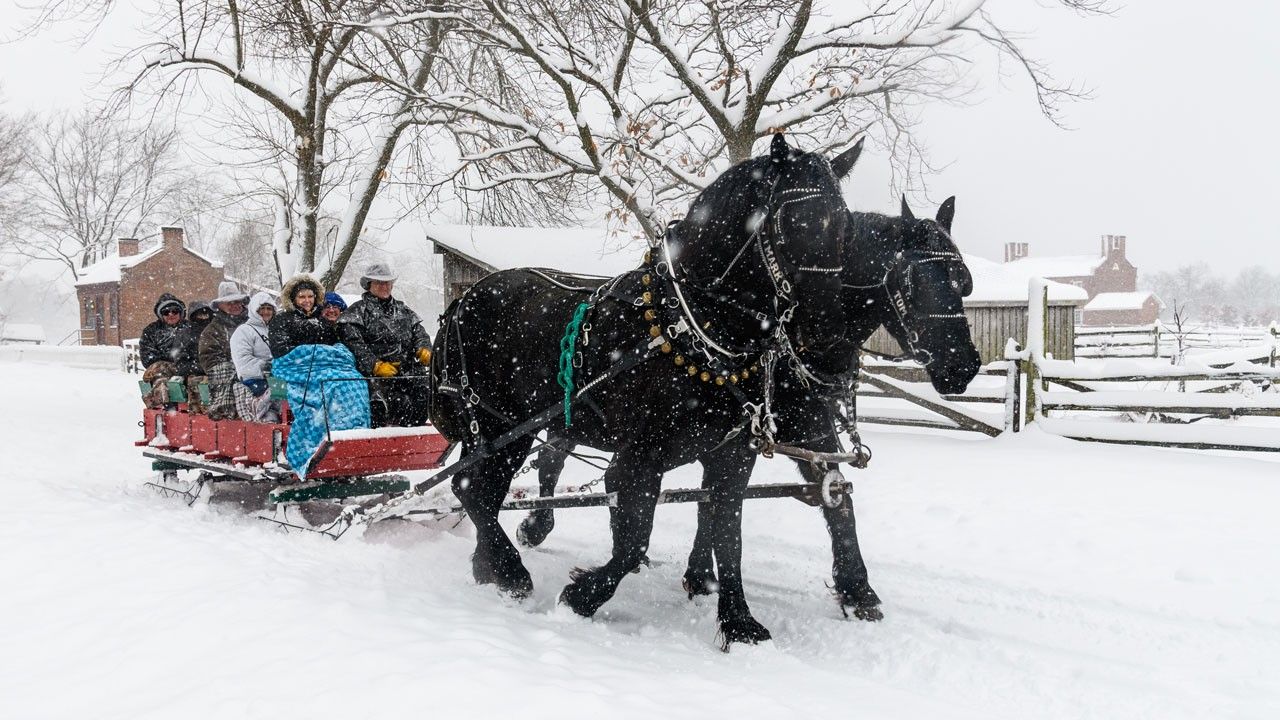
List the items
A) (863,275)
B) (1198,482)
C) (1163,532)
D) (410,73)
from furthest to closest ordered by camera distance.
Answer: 1. (410,73)
2. (1198,482)
3. (1163,532)
4. (863,275)

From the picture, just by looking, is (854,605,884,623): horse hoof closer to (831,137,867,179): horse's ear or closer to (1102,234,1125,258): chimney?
(831,137,867,179): horse's ear

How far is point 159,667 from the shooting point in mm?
3123

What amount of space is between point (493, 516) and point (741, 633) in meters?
1.80

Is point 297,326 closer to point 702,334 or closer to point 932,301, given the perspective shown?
point 702,334

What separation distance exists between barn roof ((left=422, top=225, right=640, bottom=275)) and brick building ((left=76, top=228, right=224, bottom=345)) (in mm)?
28885

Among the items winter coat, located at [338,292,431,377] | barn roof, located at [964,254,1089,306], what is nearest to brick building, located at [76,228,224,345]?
barn roof, located at [964,254,1089,306]

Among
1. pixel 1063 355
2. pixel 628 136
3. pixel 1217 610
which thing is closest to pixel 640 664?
pixel 1217 610

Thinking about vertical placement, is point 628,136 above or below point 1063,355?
above

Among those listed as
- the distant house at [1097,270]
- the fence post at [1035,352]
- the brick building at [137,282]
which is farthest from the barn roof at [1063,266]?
the fence post at [1035,352]

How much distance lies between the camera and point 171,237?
40.6 meters

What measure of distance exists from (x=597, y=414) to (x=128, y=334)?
43.3 meters

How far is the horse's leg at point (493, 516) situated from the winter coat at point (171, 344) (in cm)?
467

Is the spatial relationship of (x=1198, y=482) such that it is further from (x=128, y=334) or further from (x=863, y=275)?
(x=128, y=334)

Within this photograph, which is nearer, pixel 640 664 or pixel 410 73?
pixel 640 664
